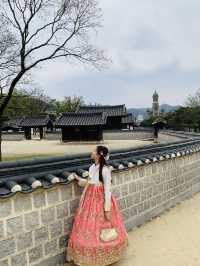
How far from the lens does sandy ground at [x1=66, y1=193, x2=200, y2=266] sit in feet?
18.3

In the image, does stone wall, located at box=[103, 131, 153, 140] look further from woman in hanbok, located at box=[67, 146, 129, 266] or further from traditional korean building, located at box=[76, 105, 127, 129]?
woman in hanbok, located at box=[67, 146, 129, 266]

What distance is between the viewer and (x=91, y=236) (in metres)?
5.01

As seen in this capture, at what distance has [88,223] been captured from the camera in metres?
5.07

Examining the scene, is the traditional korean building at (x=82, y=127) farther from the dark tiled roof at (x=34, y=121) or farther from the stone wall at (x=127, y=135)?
the dark tiled roof at (x=34, y=121)

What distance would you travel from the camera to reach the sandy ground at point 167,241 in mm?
5586

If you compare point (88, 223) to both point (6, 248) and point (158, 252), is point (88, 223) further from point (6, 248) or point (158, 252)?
point (158, 252)

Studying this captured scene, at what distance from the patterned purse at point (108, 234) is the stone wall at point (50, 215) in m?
0.65

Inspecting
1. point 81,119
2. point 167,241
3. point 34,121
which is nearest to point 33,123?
point 34,121

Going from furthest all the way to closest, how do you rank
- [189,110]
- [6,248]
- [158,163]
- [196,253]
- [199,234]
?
[189,110], [158,163], [199,234], [196,253], [6,248]

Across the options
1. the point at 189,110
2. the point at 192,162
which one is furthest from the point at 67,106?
the point at 192,162

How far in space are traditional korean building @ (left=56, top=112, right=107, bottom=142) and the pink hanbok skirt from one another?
28068mm

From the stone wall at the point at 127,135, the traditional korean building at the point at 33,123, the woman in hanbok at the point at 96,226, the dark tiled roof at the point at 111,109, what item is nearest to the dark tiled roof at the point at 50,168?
the woman in hanbok at the point at 96,226

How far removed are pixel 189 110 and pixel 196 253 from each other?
44976 mm

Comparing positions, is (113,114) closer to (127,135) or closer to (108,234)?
(127,135)
